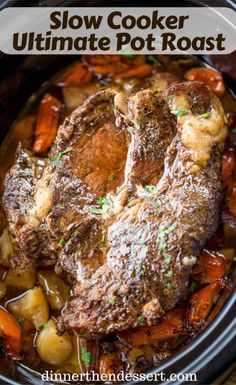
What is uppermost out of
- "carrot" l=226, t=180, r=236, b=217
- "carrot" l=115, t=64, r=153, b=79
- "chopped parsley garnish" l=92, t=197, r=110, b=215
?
"carrot" l=115, t=64, r=153, b=79

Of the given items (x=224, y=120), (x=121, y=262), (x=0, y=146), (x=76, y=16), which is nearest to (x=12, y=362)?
(x=121, y=262)

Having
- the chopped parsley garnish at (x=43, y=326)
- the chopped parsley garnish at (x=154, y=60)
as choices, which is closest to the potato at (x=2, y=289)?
the chopped parsley garnish at (x=43, y=326)

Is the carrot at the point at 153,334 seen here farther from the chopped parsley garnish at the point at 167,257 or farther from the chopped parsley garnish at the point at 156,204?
the chopped parsley garnish at the point at 156,204

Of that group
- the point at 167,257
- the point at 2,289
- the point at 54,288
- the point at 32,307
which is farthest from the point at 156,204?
the point at 2,289

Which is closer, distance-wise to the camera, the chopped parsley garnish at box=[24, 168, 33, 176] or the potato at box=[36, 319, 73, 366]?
the potato at box=[36, 319, 73, 366]

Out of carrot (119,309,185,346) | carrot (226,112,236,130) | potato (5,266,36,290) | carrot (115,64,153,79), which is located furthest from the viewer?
carrot (115,64,153,79)

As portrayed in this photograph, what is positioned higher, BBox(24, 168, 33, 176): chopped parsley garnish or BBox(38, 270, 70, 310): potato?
BBox(24, 168, 33, 176): chopped parsley garnish

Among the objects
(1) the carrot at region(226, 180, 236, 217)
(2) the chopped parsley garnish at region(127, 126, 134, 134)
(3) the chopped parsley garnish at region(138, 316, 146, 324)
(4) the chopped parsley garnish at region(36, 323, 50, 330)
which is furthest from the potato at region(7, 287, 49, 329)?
(1) the carrot at region(226, 180, 236, 217)

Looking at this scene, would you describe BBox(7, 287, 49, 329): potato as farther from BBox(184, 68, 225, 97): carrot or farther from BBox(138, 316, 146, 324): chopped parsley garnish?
BBox(184, 68, 225, 97): carrot
